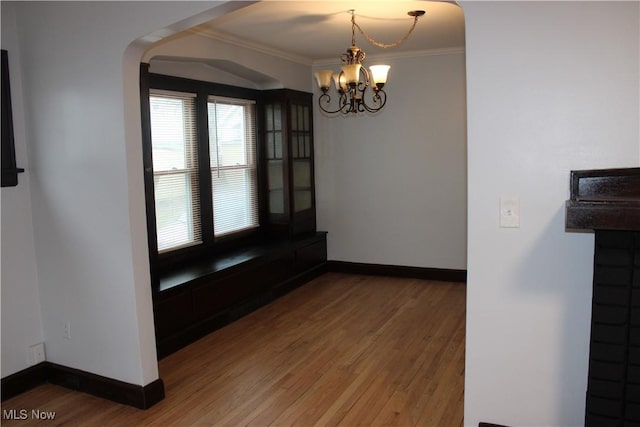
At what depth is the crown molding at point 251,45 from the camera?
457 cm

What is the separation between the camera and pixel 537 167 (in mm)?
2299

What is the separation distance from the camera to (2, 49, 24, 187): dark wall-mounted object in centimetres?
333

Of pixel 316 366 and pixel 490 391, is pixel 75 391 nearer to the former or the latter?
pixel 316 366

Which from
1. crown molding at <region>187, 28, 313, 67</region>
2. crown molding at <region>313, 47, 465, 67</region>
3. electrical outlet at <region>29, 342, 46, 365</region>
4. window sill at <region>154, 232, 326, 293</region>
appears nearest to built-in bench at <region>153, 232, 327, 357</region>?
window sill at <region>154, 232, 326, 293</region>

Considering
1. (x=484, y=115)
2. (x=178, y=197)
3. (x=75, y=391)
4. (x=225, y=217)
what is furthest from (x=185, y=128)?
(x=484, y=115)

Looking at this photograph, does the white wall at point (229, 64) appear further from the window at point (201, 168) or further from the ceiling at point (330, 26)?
the window at point (201, 168)

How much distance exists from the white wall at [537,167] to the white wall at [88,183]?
1.65 metres

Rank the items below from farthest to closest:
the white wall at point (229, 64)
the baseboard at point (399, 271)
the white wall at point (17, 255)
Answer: the baseboard at point (399, 271)
the white wall at point (229, 64)
the white wall at point (17, 255)

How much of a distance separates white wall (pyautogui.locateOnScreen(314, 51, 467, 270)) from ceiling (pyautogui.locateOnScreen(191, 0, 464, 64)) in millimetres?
415

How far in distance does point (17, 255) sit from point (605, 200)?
3.38 meters

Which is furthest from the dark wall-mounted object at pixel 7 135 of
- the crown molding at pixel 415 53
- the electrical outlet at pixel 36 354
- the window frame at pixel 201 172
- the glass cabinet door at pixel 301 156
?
the crown molding at pixel 415 53

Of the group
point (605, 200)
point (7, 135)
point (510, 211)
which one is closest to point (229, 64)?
point (7, 135)

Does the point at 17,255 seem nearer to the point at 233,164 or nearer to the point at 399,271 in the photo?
the point at 233,164

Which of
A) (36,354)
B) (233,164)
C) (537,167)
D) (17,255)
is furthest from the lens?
(233,164)
